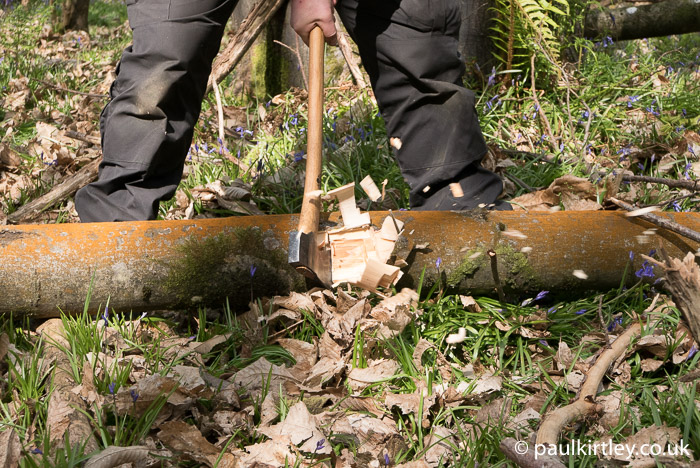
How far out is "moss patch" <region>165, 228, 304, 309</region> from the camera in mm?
2221

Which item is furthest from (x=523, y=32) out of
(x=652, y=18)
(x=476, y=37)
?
(x=652, y=18)

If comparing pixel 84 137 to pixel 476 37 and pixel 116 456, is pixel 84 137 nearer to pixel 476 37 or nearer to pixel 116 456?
pixel 476 37

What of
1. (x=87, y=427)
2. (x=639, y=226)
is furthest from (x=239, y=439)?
(x=639, y=226)

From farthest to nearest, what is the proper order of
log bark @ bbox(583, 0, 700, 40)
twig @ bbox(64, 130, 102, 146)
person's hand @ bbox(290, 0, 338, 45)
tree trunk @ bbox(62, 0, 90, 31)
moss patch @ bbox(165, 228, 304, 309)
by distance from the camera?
tree trunk @ bbox(62, 0, 90, 31) < log bark @ bbox(583, 0, 700, 40) < twig @ bbox(64, 130, 102, 146) < person's hand @ bbox(290, 0, 338, 45) < moss patch @ bbox(165, 228, 304, 309)

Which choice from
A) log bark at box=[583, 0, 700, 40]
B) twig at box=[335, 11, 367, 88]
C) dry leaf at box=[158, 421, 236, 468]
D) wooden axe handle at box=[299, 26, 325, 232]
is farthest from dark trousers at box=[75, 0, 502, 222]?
log bark at box=[583, 0, 700, 40]

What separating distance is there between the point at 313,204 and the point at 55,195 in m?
1.76

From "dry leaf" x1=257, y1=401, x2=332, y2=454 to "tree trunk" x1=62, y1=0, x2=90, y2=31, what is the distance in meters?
7.61

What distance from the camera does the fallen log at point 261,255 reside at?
85.3 inches

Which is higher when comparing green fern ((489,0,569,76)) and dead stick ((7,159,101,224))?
green fern ((489,0,569,76))

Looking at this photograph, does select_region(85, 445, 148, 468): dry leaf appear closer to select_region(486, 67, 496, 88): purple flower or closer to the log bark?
select_region(486, 67, 496, 88): purple flower

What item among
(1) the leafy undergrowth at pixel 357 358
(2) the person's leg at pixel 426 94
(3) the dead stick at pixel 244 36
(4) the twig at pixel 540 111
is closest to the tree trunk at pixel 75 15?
(3) the dead stick at pixel 244 36

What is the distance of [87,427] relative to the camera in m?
1.67

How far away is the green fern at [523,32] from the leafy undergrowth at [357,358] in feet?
1.50

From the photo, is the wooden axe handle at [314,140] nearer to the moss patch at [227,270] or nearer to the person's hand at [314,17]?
the person's hand at [314,17]
